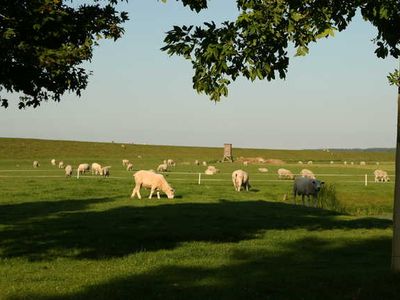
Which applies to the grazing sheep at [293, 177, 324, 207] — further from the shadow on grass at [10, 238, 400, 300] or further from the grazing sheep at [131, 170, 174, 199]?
the shadow on grass at [10, 238, 400, 300]

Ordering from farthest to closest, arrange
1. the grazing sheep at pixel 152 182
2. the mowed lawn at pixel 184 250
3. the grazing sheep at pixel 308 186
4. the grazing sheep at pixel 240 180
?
the grazing sheep at pixel 240 180 → the grazing sheep at pixel 308 186 → the grazing sheep at pixel 152 182 → the mowed lawn at pixel 184 250

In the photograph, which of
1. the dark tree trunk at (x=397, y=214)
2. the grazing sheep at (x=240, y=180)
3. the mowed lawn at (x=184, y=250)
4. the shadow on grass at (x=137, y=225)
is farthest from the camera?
the grazing sheep at (x=240, y=180)

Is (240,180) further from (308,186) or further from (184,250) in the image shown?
(184,250)

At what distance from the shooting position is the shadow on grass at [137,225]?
16.3 meters

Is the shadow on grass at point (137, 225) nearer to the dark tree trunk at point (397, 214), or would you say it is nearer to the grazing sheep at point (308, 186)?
the grazing sheep at point (308, 186)

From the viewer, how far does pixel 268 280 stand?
10961mm

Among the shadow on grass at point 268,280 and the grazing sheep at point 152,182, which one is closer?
the shadow on grass at point 268,280

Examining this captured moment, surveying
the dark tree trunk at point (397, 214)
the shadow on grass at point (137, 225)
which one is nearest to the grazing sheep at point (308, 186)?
the shadow on grass at point (137, 225)

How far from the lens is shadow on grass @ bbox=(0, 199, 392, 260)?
53.5 ft

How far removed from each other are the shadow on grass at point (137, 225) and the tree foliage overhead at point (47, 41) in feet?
14.9

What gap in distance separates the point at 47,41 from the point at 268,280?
7106 millimetres

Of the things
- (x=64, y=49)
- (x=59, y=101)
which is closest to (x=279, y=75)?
(x=64, y=49)

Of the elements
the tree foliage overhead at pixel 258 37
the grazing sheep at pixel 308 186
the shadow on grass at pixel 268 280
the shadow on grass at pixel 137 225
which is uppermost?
the tree foliage overhead at pixel 258 37

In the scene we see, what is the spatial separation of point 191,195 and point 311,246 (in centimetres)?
2013
